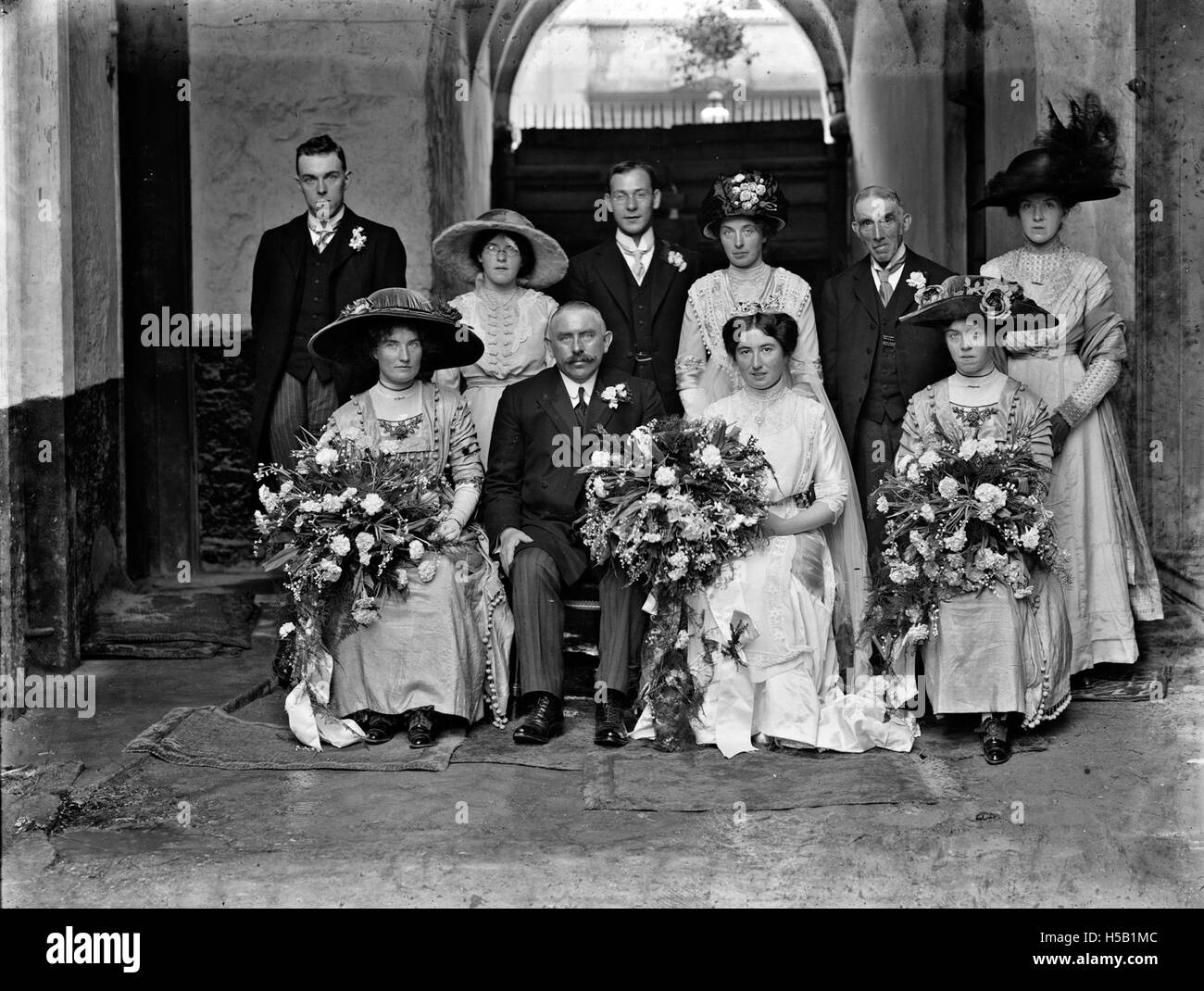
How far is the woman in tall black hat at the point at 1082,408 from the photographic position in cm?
670

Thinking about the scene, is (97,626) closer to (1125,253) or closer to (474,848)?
(474,848)

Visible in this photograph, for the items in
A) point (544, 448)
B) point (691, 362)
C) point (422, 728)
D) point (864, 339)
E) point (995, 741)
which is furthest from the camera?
point (691, 362)

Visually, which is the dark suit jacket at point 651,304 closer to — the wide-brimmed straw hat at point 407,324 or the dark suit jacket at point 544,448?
the dark suit jacket at point 544,448

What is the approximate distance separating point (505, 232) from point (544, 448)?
1092 millimetres

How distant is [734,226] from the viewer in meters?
6.92

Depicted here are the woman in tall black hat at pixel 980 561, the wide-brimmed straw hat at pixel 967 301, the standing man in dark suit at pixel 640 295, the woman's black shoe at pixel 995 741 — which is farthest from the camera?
the standing man in dark suit at pixel 640 295

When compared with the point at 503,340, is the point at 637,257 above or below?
above

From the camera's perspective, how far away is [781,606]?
6117 millimetres

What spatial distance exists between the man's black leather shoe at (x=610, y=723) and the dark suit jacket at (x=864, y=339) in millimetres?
1620

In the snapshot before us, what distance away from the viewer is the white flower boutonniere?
6445 millimetres

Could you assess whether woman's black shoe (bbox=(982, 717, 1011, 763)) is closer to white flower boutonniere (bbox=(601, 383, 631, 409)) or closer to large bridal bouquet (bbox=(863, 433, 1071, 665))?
large bridal bouquet (bbox=(863, 433, 1071, 665))

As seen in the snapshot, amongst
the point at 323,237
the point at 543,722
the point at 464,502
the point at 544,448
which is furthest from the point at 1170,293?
the point at 323,237

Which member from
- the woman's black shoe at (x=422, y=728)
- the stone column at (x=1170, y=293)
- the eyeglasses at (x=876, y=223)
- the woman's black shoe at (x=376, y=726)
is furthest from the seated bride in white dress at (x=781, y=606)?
the stone column at (x=1170, y=293)

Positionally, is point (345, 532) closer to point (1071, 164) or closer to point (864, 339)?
point (864, 339)
